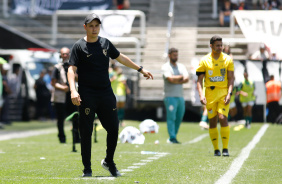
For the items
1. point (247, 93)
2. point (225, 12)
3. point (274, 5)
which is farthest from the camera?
point (225, 12)

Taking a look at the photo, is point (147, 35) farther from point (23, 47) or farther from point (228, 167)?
point (228, 167)

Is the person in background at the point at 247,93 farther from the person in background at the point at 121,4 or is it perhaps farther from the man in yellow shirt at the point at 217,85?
the man in yellow shirt at the point at 217,85

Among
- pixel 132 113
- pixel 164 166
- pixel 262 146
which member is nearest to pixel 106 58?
pixel 164 166

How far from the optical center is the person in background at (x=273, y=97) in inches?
1043

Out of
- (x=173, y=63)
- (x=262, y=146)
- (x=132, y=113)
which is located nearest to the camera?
(x=262, y=146)

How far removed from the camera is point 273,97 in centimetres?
2648

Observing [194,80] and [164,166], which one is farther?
[194,80]

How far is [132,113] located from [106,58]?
2033 cm

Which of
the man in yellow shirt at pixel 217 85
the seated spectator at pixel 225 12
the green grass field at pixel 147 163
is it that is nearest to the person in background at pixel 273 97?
the seated spectator at pixel 225 12

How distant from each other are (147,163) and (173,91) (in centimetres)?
537

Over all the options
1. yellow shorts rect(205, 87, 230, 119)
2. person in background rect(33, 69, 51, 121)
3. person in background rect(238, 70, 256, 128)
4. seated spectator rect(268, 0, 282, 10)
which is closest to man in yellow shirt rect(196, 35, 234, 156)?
yellow shorts rect(205, 87, 230, 119)

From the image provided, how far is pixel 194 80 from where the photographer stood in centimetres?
2756

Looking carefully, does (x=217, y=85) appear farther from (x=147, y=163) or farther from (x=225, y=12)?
(x=225, y=12)

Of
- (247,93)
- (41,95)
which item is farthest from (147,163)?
(41,95)
